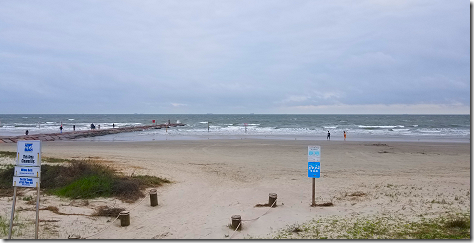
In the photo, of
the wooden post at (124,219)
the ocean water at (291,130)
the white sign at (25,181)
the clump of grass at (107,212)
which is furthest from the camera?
the ocean water at (291,130)

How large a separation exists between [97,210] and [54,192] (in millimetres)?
2310

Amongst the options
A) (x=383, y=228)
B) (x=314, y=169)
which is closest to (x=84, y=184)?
(x=314, y=169)

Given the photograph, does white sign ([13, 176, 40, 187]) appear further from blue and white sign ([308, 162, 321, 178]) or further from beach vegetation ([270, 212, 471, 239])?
blue and white sign ([308, 162, 321, 178])

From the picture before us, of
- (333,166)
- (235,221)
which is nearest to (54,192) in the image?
(235,221)

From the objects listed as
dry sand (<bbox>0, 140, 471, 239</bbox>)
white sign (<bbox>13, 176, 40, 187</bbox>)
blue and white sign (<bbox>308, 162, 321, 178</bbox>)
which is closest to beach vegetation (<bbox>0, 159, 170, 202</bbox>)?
Result: dry sand (<bbox>0, 140, 471, 239</bbox>)

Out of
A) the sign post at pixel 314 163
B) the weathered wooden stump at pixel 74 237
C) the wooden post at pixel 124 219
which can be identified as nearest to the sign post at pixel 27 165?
the weathered wooden stump at pixel 74 237

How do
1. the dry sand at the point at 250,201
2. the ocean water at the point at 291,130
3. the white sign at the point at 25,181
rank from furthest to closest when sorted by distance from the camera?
the ocean water at the point at 291,130
the dry sand at the point at 250,201
the white sign at the point at 25,181

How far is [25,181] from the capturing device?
16.4 feet

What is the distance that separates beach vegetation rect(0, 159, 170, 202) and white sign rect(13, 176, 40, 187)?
3381 millimetres

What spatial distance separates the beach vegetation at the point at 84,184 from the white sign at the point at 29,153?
11.5 ft

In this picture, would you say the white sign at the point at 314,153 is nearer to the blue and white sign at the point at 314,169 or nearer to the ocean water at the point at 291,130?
the blue and white sign at the point at 314,169

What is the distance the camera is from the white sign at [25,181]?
4966 mm

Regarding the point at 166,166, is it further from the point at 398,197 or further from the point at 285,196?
the point at 398,197

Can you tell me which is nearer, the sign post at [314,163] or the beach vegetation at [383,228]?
the beach vegetation at [383,228]
